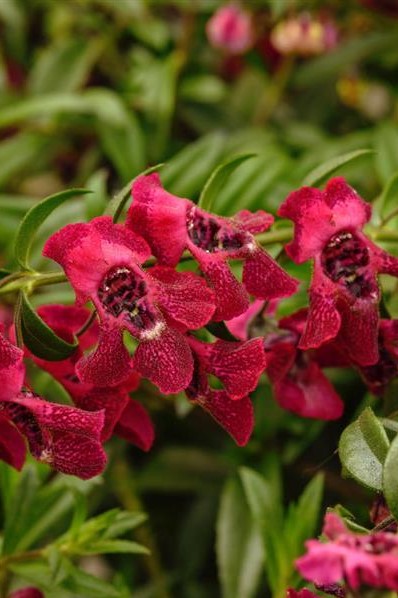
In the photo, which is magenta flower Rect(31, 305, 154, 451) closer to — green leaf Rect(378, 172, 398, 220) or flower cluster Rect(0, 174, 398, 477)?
flower cluster Rect(0, 174, 398, 477)

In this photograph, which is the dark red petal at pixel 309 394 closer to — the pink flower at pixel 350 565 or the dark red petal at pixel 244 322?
the dark red petal at pixel 244 322

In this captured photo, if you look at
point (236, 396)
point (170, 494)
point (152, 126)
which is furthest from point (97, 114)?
point (236, 396)

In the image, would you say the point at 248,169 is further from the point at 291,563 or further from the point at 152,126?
the point at 291,563

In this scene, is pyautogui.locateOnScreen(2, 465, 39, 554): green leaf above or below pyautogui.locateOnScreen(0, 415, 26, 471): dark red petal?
below

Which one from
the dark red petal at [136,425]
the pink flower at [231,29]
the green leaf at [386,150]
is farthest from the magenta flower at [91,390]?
the pink flower at [231,29]

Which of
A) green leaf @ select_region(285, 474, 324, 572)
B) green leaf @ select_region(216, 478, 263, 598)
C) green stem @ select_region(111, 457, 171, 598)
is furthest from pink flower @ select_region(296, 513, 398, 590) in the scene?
green stem @ select_region(111, 457, 171, 598)

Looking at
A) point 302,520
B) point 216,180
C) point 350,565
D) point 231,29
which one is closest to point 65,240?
point 216,180
